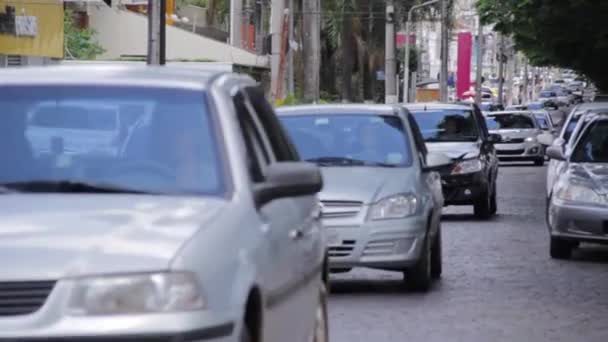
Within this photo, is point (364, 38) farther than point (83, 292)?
Yes

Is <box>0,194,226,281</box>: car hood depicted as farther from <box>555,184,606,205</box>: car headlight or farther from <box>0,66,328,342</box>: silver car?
<box>555,184,606,205</box>: car headlight

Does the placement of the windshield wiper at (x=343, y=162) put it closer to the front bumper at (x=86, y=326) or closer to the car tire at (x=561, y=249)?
the car tire at (x=561, y=249)

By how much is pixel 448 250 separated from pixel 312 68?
23.3 m

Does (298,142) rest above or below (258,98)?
below

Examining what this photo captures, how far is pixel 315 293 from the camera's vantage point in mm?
8008

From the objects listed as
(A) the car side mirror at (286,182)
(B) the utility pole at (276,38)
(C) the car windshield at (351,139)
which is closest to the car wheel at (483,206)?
(C) the car windshield at (351,139)

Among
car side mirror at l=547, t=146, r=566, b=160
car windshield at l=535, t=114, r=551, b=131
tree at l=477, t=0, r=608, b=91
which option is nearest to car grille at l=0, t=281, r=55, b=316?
car side mirror at l=547, t=146, r=566, b=160

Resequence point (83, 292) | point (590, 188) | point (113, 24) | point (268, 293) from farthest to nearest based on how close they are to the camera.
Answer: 1. point (113, 24)
2. point (590, 188)
3. point (268, 293)
4. point (83, 292)

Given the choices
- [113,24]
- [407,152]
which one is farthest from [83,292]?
[113,24]

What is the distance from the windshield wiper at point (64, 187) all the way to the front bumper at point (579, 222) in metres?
11.2

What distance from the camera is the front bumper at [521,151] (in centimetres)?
4738

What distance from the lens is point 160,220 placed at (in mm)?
5953

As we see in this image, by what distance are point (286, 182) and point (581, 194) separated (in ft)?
35.9

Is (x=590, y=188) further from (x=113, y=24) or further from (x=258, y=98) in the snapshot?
(x=113, y=24)
